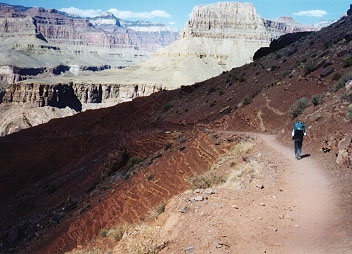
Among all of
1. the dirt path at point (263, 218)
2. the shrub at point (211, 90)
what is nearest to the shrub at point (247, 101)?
the shrub at point (211, 90)

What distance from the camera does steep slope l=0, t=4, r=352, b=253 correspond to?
1184 centimetres

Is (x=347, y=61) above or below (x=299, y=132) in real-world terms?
above

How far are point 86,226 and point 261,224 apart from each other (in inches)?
280

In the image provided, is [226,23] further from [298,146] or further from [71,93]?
[298,146]

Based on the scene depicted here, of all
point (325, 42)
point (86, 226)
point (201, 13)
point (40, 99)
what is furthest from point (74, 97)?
point (86, 226)

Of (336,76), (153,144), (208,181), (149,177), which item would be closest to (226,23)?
(336,76)

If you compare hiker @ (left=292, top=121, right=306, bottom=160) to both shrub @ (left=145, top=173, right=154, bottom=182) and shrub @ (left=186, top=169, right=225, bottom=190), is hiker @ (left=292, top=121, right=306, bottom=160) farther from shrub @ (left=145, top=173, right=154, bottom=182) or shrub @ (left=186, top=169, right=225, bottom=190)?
shrub @ (left=145, top=173, right=154, bottom=182)

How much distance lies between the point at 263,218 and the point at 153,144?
41.0ft

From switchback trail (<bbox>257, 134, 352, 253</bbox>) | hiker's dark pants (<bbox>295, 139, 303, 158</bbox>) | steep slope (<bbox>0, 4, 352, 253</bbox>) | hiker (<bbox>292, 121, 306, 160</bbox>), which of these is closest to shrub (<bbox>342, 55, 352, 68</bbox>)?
steep slope (<bbox>0, 4, 352, 253</bbox>)

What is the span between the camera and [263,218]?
274 inches

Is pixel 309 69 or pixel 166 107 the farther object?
pixel 166 107

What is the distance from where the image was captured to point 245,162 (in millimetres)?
11039

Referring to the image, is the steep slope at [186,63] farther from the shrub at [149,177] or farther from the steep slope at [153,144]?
the shrub at [149,177]

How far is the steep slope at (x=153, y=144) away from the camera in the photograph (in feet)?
38.8
